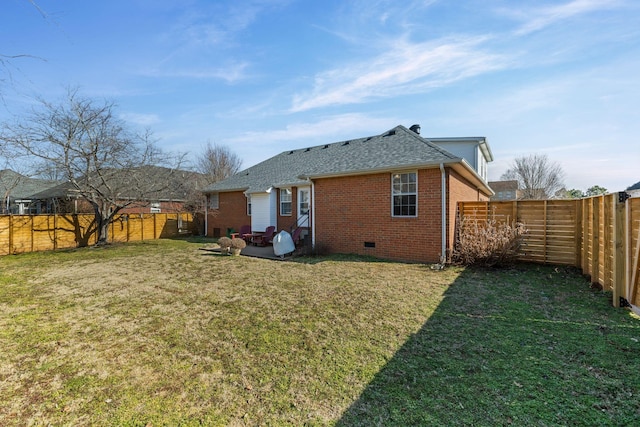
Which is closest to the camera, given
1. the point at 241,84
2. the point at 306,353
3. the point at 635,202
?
the point at 306,353

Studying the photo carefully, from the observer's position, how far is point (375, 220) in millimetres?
10617

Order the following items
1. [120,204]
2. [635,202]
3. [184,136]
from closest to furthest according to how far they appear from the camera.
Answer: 1. [635,202]
2. [120,204]
3. [184,136]

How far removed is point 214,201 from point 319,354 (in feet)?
58.8

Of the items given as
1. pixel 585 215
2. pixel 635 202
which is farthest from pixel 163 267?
pixel 585 215

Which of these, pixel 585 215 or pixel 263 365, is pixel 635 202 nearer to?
pixel 585 215

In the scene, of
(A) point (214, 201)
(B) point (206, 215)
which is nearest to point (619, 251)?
(A) point (214, 201)

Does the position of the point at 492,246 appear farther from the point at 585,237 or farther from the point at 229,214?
the point at 229,214

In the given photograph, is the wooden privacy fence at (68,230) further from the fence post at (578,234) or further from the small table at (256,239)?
the fence post at (578,234)

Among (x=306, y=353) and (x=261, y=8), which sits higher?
(x=261, y=8)

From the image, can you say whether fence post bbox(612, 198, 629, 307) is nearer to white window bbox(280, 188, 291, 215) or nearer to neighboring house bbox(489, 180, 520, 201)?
white window bbox(280, 188, 291, 215)

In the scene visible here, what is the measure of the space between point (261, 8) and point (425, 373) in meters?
8.99

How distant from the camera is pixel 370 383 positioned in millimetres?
2939

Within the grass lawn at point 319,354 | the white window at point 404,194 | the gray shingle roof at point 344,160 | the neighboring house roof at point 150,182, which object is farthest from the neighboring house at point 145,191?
the white window at point 404,194

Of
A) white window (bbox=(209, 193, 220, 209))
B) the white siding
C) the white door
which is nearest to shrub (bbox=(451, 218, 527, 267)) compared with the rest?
the white door
